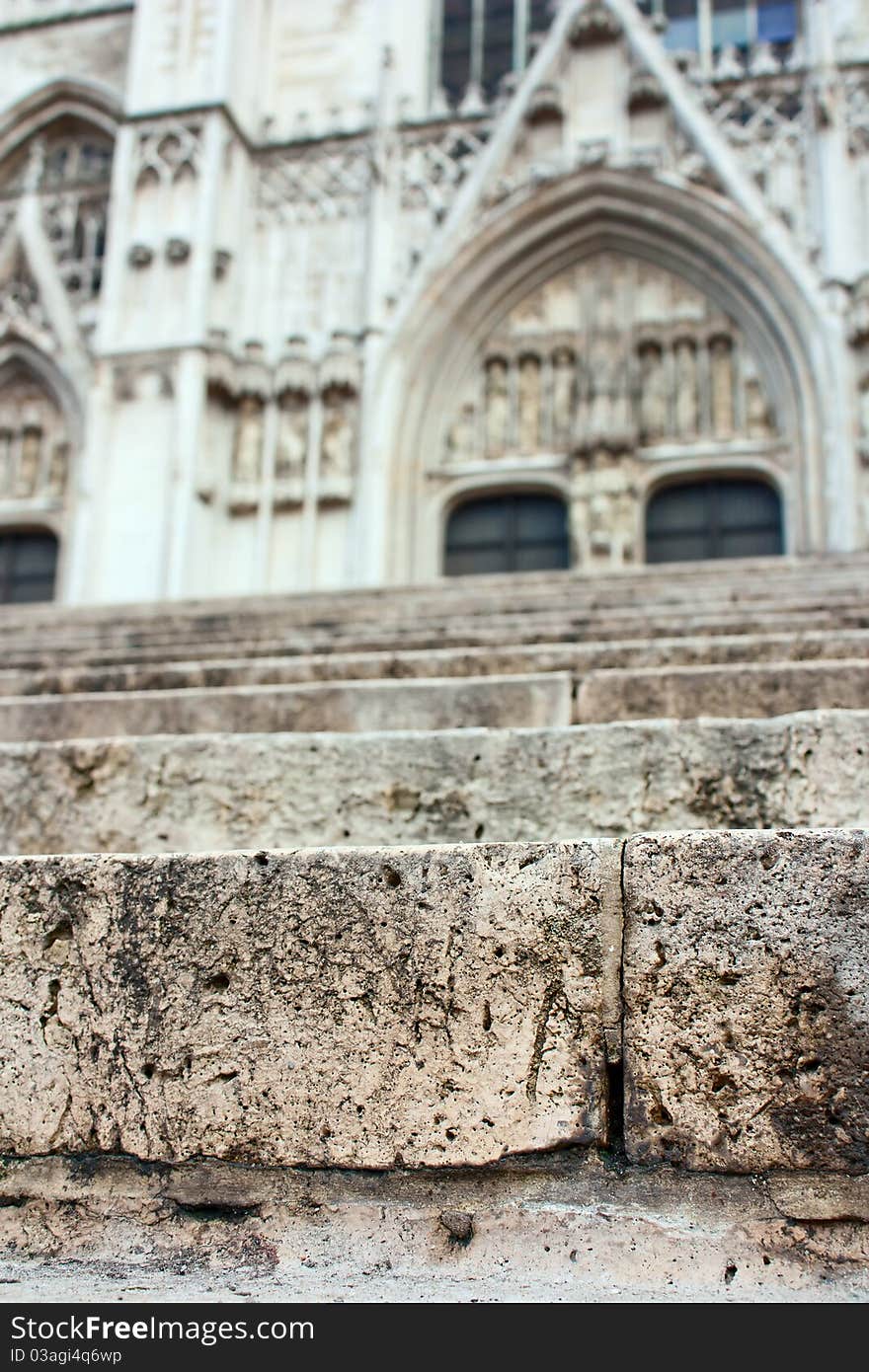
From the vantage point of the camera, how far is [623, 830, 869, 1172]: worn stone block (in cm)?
182

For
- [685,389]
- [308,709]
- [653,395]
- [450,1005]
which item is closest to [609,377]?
[653,395]

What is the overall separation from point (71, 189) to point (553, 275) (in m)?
5.29

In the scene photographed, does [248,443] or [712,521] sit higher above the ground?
[248,443]

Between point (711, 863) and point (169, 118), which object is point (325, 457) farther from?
point (711, 863)

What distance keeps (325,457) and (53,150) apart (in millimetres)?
5693

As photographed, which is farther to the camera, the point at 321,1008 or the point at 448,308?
the point at 448,308

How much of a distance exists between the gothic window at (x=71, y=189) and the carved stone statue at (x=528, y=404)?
457cm

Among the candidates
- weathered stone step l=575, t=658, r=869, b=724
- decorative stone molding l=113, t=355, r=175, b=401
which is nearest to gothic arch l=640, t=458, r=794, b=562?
decorative stone molding l=113, t=355, r=175, b=401

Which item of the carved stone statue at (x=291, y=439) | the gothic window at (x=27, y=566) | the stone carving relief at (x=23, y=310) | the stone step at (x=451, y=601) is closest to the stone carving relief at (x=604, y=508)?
the carved stone statue at (x=291, y=439)

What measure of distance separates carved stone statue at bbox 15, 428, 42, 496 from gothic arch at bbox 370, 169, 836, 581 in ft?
12.1

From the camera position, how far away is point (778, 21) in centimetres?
1298

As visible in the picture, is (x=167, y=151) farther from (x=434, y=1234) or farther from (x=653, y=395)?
(x=434, y=1234)

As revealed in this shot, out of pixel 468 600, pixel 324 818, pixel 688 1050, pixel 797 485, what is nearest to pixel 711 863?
pixel 688 1050

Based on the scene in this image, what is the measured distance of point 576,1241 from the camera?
181cm
